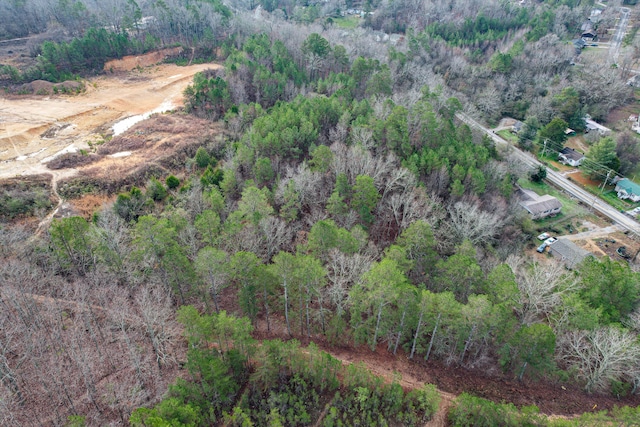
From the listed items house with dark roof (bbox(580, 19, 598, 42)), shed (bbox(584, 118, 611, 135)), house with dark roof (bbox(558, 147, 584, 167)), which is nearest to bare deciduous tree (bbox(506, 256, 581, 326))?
house with dark roof (bbox(558, 147, 584, 167))

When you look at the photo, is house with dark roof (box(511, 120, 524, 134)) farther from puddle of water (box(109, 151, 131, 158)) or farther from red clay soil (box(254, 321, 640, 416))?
puddle of water (box(109, 151, 131, 158))

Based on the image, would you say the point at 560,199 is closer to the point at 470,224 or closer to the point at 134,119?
the point at 470,224

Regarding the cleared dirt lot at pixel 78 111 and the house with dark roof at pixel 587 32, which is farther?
the house with dark roof at pixel 587 32

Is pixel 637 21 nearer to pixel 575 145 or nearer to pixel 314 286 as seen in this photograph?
→ pixel 575 145

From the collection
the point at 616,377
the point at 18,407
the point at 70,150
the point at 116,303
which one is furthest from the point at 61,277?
the point at 616,377

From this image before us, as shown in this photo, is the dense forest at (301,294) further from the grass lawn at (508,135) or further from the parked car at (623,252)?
the grass lawn at (508,135)

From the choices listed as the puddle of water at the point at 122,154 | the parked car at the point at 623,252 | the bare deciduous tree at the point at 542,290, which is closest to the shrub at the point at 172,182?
the puddle of water at the point at 122,154

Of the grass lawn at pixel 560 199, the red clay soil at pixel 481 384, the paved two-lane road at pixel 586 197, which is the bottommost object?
the grass lawn at pixel 560 199

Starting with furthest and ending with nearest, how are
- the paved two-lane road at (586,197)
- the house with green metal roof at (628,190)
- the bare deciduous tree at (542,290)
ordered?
the house with green metal roof at (628,190)
the paved two-lane road at (586,197)
the bare deciduous tree at (542,290)
